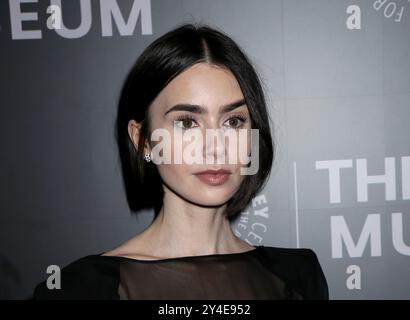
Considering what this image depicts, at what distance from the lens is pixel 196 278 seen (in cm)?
100

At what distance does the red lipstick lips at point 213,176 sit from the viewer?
0.94 metres

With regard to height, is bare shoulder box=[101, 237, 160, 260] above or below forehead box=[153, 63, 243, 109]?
below

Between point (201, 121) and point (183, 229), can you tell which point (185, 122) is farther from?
point (183, 229)

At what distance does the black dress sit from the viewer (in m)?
0.96

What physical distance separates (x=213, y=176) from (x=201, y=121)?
129 mm

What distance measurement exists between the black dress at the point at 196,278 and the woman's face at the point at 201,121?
179 millimetres

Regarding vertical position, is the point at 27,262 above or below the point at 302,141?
below

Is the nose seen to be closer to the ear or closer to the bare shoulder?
the ear

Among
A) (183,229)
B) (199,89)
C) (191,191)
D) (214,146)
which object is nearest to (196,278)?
(183,229)

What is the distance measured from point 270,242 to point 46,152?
0.72m

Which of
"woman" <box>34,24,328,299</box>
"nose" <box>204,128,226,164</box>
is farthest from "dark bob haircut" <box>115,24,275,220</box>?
"nose" <box>204,128,226,164</box>

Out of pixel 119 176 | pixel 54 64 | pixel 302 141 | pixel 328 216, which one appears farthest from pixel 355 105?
pixel 54 64

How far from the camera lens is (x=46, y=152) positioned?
3.94 feet
